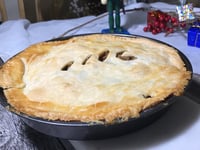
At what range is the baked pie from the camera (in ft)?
1.67

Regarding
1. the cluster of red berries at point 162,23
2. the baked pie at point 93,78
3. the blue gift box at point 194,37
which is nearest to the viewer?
the baked pie at point 93,78

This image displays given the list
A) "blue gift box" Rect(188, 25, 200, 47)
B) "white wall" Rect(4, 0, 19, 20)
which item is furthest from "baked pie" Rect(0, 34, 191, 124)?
"white wall" Rect(4, 0, 19, 20)

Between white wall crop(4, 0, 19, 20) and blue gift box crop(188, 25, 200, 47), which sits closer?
blue gift box crop(188, 25, 200, 47)

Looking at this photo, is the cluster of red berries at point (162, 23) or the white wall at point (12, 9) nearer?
the cluster of red berries at point (162, 23)

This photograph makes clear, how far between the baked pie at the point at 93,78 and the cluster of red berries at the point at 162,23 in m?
0.35

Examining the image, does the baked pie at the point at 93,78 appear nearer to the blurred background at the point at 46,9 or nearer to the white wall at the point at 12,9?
the blurred background at the point at 46,9

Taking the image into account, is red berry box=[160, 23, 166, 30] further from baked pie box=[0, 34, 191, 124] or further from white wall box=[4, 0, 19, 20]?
white wall box=[4, 0, 19, 20]

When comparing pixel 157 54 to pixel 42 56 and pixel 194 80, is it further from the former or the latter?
pixel 42 56

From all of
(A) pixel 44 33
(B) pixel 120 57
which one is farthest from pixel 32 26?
(B) pixel 120 57

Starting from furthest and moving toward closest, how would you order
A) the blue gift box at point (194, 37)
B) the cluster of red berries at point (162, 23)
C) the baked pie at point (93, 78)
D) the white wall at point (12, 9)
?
the white wall at point (12, 9)
the cluster of red berries at point (162, 23)
the blue gift box at point (194, 37)
the baked pie at point (93, 78)

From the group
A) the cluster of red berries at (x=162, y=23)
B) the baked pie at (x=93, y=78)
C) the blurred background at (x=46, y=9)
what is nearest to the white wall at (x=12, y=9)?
the blurred background at (x=46, y=9)

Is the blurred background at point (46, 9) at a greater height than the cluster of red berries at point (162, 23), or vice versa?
the cluster of red berries at point (162, 23)

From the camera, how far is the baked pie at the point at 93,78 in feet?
1.67

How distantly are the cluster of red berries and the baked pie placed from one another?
35cm
